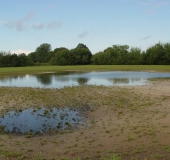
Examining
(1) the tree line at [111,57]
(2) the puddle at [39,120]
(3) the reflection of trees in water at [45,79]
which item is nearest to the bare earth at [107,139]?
(2) the puddle at [39,120]

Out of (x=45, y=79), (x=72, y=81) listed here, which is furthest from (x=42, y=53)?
(x=72, y=81)

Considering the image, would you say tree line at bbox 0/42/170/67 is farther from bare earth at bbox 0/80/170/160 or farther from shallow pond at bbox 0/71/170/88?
bare earth at bbox 0/80/170/160

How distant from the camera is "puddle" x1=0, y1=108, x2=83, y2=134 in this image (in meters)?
8.14

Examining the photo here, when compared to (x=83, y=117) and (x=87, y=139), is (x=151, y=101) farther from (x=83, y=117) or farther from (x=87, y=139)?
(x=87, y=139)

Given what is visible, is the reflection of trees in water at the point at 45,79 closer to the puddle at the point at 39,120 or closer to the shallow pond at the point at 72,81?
the shallow pond at the point at 72,81

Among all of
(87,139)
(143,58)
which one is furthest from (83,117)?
(143,58)

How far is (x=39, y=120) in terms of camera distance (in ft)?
30.3

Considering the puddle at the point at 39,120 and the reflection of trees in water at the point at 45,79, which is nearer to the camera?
the puddle at the point at 39,120

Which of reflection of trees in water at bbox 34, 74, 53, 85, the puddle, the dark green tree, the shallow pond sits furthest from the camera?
the dark green tree

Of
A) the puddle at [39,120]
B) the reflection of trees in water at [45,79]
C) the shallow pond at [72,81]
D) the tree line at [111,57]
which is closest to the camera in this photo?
the puddle at [39,120]

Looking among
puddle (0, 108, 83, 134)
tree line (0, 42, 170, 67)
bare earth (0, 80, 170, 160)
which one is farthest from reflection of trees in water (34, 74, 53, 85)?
tree line (0, 42, 170, 67)

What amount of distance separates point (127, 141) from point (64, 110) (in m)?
4.94

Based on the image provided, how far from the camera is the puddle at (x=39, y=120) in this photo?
8.14 metres

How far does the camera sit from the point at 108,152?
5.66 meters
